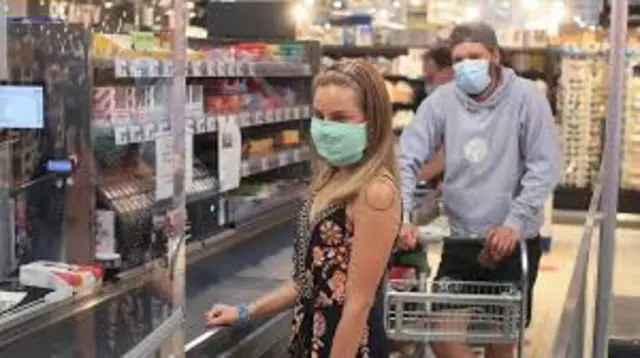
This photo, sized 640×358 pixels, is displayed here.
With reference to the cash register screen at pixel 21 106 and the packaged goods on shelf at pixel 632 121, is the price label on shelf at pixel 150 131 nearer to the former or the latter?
the cash register screen at pixel 21 106

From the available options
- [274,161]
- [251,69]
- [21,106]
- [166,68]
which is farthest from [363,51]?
[21,106]

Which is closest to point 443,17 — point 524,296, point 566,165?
point 566,165

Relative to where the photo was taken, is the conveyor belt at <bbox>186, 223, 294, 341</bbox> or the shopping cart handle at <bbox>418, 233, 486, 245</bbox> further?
the conveyor belt at <bbox>186, 223, 294, 341</bbox>

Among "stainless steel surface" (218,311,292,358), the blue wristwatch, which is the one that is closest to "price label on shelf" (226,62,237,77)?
"stainless steel surface" (218,311,292,358)

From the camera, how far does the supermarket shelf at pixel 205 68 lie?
357cm

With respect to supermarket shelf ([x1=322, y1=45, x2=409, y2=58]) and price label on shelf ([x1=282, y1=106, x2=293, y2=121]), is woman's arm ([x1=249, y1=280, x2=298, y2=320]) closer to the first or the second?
price label on shelf ([x1=282, y1=106, x2=293, y2=121])

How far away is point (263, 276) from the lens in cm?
433

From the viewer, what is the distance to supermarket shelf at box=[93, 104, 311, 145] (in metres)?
3.58

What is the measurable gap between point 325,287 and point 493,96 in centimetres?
131

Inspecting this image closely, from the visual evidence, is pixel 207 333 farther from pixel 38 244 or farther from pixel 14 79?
pixel 14 79

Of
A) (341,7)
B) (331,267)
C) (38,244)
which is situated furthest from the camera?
(341,7)

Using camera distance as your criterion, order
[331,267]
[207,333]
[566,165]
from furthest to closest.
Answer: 1. [566,165]
2. [207,333]
3. [331,267]

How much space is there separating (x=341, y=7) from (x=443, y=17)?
285 cm

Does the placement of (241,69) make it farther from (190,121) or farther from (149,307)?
(149,307)
